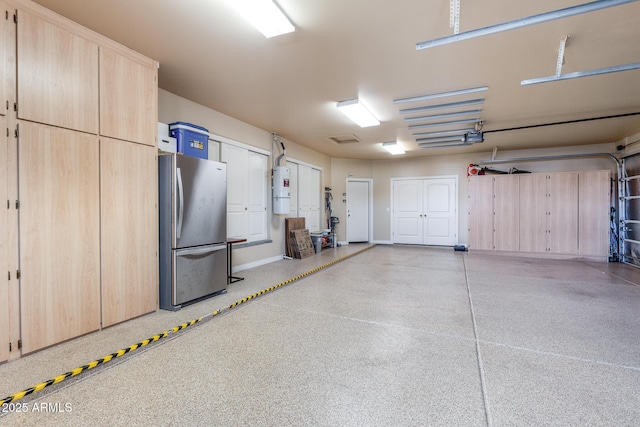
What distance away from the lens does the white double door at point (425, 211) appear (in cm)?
907

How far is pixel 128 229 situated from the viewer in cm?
312

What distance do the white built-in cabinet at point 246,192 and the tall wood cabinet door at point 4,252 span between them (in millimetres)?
3091

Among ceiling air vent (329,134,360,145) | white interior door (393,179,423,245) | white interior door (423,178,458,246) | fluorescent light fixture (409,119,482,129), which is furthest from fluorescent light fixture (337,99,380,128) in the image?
white interior door (423,178,458,246)

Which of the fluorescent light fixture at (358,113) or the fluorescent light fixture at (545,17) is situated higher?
the fluorescent light fixture at (358,113)

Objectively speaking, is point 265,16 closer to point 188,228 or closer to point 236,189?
point 188,228

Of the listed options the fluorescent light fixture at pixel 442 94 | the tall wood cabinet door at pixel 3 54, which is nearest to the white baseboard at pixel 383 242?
the fluorescent light fixture at pixel 442 94

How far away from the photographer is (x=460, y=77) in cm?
377

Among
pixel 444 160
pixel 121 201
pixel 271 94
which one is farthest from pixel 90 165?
pixel 444 160

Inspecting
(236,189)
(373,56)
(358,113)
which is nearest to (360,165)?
(358,113)

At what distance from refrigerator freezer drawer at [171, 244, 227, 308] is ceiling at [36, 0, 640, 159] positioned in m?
2.30

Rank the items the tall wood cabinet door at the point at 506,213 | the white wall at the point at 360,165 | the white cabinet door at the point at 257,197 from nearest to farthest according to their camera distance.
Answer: the white wall at the point at 360,165 → the white cabinet door at the point at 257,197 → the tall wood cabinet door at the point at 506,213

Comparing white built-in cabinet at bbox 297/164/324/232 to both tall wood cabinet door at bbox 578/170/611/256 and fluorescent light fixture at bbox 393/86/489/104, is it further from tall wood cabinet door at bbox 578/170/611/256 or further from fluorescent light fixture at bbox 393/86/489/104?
tall wood cabinet door at bbox 578/170/611/256

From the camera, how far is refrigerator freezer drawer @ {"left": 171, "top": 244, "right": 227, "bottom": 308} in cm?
346

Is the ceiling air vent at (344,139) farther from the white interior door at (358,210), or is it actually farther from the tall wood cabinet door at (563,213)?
the tall wood cabinet door at (563,213)
